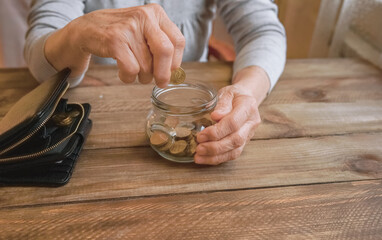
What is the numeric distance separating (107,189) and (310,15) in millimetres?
1757

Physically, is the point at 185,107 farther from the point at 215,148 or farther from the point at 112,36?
the point at 112,36

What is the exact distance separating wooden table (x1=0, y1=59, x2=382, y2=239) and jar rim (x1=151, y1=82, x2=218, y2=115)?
120mm

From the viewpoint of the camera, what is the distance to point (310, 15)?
1.95 meters

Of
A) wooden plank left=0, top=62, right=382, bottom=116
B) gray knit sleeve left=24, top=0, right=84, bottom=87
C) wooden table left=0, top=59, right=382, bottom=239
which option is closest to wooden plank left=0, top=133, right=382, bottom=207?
wooden table left=0, top=59, right=382, bottom=239

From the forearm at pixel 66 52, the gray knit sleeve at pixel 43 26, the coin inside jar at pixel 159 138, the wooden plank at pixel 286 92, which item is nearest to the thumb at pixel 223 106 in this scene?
the coin inside jar at pixel 159 138

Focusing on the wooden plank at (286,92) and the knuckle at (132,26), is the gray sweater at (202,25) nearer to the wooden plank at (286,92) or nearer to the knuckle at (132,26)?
the wooden plank at (286,92)

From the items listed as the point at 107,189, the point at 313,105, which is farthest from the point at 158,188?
the point at 313,105

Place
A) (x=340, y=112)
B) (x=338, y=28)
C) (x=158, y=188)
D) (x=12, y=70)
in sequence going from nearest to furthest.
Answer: (x=158, y=188) < (x=340, y=112) < (x=12, y=70) < (x=338, y=28)

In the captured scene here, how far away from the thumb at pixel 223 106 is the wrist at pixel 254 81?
0.25 feet

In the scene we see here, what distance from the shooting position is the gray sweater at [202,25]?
97 centimetres

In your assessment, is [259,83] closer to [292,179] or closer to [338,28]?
[292,179]

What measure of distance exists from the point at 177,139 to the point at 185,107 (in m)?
0.07

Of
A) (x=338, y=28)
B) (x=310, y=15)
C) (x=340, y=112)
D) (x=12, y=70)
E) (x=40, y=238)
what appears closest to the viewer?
(x=40, y=238)

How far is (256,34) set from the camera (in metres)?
1.13
